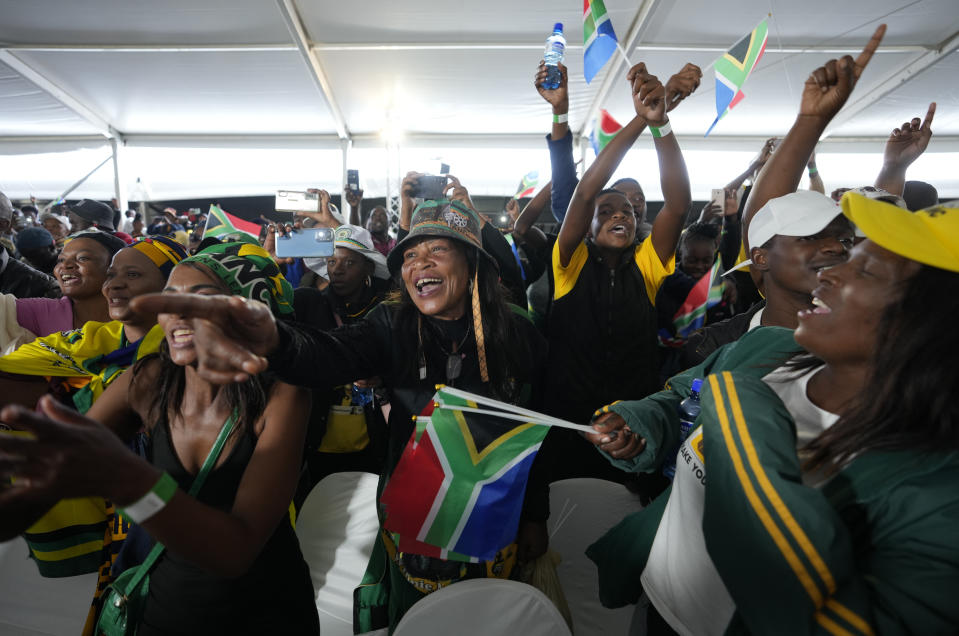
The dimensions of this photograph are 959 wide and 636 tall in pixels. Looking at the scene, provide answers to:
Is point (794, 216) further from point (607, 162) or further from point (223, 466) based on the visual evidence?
point (223, 466)

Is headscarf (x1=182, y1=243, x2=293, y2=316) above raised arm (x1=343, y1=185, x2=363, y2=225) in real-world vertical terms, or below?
below

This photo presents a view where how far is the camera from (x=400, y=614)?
1.71m

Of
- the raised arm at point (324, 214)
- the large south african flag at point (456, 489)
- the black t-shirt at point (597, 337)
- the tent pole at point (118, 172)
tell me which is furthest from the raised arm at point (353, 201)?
the tent pole at point (118, 172)

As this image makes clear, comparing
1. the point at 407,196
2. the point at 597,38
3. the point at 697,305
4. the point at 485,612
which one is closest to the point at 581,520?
the point at 485,612

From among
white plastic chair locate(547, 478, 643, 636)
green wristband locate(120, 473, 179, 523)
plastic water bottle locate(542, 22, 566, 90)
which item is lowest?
white plastic chair locate(547, 478, 643, 636)

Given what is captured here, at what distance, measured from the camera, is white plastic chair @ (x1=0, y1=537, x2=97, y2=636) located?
199cm

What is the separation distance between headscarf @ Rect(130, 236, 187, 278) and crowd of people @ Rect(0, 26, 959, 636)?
13 mm

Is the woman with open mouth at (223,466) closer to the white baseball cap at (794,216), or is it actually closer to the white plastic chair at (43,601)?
the white plastic chair at (43,601)

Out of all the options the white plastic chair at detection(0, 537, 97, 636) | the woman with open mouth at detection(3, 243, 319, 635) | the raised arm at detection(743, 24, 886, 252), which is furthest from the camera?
the white plastic chair at detection(0, 537, 97, 636)

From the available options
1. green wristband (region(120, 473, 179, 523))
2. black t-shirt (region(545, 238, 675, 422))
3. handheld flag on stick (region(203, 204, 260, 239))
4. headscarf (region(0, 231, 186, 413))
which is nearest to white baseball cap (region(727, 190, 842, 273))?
black t-shirt (region(545, 238, 675, 422))

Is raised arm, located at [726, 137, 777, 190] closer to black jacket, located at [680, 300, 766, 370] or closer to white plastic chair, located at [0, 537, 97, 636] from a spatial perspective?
black jacket, located at [680, 300, 766, 370]

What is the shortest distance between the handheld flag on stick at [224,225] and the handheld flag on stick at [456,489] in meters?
1.84

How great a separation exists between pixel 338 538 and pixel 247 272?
167 centimetres

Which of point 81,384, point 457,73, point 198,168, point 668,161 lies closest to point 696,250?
point 668,161
